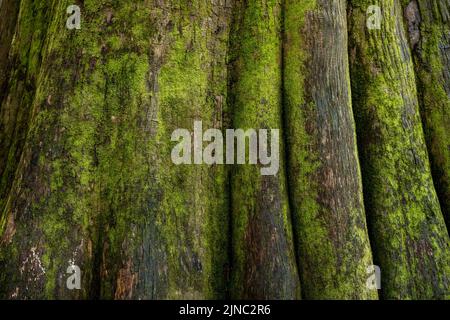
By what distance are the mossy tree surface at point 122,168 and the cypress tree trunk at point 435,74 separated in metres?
1.44

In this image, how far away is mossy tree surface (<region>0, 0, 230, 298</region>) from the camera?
2799 mm

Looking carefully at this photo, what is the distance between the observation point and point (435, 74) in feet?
12.1

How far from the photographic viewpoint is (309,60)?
320cm

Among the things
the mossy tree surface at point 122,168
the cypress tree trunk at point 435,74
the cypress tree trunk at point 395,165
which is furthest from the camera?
the cypress tree trunk at point 435,74

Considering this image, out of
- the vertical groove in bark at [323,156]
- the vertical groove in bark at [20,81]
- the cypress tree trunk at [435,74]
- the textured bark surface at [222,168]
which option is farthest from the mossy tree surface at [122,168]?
the cypress tree trunk at [435,74]

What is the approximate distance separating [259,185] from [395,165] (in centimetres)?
91

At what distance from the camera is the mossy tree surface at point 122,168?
280 centimetres

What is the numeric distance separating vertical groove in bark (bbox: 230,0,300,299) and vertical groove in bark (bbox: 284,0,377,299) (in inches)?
3.4

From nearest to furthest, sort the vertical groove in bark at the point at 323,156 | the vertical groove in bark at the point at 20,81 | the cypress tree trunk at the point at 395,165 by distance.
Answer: the vertical groove in bark at the point at 323,156, the cypress tree trunk at the point at 395,165, the vertical groove in bark at the point at 20,81

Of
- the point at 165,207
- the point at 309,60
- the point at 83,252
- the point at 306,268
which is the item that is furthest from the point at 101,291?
the point at 309,60

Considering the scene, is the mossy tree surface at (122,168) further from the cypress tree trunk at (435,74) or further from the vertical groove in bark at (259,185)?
the cypress tree trunk at (435,74)

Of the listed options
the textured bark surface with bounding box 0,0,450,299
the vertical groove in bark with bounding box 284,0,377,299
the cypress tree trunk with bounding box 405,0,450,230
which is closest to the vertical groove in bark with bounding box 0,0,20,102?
the textured bark surface with bounding box 0,0,450,299

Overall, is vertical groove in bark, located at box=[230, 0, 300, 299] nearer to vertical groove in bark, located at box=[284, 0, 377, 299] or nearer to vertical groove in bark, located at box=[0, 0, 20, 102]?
vertical groove in bark, located at box=[284, 0, 377, 299]
